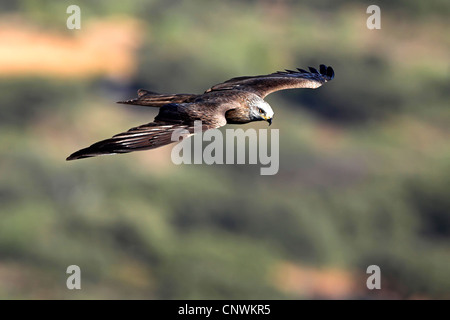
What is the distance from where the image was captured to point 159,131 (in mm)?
15727

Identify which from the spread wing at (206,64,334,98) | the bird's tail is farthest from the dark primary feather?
the spread wing at (206,64,334,98)

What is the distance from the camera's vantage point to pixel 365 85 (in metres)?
108

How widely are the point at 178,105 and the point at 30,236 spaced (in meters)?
78.4

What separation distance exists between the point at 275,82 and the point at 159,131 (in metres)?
5.15

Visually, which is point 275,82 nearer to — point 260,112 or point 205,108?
point 260,112

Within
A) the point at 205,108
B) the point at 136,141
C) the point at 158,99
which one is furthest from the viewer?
the point at 158,99

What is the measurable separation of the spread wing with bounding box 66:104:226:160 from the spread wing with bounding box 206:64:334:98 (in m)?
2.66

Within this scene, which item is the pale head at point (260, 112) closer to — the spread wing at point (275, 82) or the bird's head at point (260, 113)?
the bird's head at point (260, 113)

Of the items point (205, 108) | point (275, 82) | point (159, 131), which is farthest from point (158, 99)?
point (275, 82)

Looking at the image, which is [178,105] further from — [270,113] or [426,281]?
[426,281]

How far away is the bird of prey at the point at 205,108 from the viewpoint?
14.9 metres

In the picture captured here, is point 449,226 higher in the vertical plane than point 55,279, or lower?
higher
